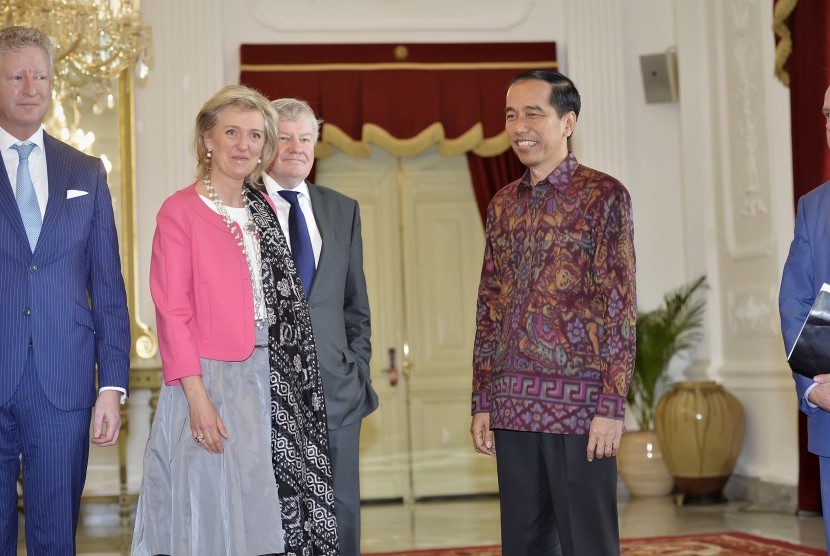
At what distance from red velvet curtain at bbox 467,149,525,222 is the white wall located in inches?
20.7

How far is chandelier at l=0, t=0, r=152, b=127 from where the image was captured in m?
5.77

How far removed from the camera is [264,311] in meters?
2.94

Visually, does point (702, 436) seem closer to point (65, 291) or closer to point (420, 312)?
point (420, 312)

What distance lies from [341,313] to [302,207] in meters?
0.35

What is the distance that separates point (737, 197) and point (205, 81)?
3.59 metres

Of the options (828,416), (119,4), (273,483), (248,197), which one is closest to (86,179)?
(248,197)

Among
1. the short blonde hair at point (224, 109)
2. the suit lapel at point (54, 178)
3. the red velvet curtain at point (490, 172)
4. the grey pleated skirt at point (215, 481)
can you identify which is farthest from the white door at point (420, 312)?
the grey pleated skirt at point (215, 481)

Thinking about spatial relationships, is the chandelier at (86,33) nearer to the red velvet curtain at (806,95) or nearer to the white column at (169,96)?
the white column at (169,96)

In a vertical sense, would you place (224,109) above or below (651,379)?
above

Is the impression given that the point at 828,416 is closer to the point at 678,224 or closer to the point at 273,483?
the point at 273,483

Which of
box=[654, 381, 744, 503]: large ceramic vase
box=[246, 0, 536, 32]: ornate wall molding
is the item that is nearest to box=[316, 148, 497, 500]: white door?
box=[246, 0, 536, 32]: ornate wall molding

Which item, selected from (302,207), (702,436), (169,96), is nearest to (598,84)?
(702,436)

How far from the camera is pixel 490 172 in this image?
26.3 ft

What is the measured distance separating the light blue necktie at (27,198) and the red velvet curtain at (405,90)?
4.84 m
